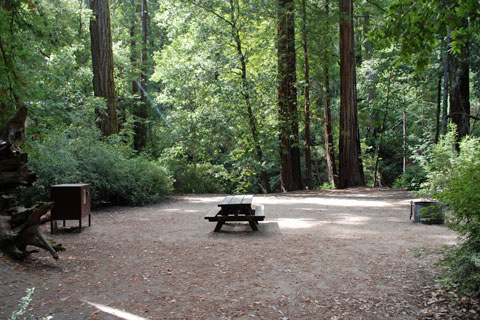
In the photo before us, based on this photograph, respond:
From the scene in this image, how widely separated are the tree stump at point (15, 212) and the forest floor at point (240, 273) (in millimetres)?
208

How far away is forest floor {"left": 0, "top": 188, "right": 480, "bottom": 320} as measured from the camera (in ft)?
12.6

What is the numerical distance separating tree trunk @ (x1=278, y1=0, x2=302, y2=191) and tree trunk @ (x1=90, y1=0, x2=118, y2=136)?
6486 millimetres

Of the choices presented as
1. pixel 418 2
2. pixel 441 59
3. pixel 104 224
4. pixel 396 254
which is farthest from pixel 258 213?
pixel 441 59

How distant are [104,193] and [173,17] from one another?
9.56m

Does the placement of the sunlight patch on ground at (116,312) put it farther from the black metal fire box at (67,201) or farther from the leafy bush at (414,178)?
the leafy bush at (414,178)

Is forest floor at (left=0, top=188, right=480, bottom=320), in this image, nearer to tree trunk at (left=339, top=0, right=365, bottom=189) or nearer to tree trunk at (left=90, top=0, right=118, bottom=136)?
tree trunk at (left=90, top=0, right=118, bottom=136)

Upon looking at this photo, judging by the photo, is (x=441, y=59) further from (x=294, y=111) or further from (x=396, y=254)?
(x=396, y=254)

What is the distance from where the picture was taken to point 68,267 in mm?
5191

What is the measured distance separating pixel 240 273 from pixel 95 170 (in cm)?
679

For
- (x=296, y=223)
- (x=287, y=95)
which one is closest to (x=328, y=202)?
(x=296, y=223)

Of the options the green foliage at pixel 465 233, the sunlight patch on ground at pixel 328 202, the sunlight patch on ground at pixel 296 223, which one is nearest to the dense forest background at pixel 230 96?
the sunlight patch on ground at pixel 328 202

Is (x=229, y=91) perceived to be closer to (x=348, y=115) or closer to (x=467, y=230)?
(x=348, y=115)

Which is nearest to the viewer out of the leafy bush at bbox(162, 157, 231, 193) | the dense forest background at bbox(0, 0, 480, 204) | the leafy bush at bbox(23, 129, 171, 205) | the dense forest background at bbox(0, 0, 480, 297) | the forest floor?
the forest floor

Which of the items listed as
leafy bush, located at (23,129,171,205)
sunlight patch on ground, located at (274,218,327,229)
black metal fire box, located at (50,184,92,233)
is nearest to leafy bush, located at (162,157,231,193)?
leafy bush, located at (23,129,171,205)
